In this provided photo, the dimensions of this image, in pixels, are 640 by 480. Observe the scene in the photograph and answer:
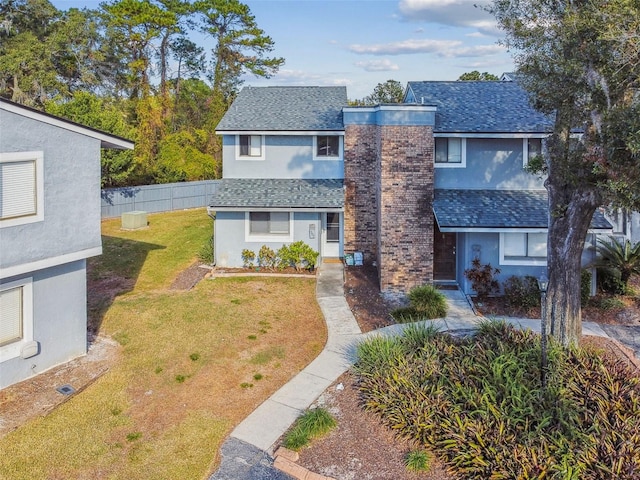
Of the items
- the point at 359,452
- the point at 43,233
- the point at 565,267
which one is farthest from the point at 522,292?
the point at 43,233

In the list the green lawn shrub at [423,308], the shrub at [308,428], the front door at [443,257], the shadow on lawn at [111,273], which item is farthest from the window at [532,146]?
the shadow on lawn at [111,273]

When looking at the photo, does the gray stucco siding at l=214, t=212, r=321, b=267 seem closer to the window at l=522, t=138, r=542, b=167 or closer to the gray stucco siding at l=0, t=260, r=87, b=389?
the window at l=522, t=138, r=542, b=167

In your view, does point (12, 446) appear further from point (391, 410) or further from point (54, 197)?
point (391, 410)

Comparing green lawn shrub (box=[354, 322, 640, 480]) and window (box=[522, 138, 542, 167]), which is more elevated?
window (box=[522, 138, 542, 167])

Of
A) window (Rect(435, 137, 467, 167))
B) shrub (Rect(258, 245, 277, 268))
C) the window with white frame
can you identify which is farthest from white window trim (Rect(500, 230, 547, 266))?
shrub (Rect(258, 245, 277, 268))

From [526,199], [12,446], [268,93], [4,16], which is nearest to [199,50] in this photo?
[4,16]

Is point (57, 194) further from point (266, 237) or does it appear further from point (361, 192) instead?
point (361, 192)

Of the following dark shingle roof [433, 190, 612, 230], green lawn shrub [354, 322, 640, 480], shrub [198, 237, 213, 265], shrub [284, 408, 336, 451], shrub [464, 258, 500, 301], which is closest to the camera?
green lawn shrub [354, 322, 640, 480]
